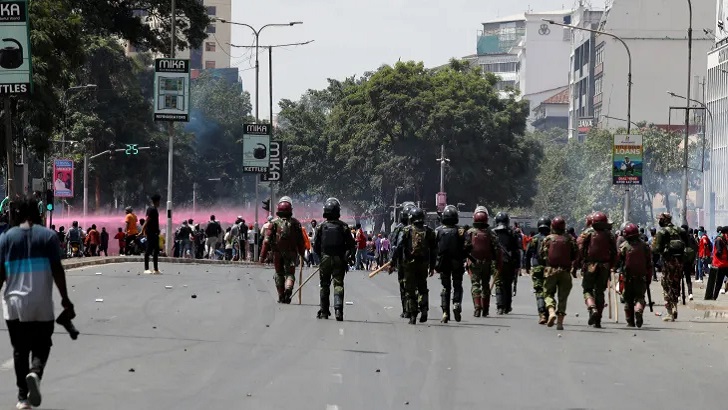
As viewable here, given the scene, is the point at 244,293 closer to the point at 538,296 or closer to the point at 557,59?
the point at 538,296

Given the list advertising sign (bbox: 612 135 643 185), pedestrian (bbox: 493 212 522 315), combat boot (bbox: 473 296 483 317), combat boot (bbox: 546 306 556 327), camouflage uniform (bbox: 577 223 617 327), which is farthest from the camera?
advertising sign (bbox: 612 135 643 185)

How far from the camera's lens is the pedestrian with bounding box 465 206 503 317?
79.6 ft

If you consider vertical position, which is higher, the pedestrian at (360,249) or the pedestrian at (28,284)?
the pedestrian at (28,284)

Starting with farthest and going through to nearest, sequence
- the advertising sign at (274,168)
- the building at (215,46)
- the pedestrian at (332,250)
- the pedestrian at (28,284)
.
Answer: the building at (215,46)
the advertising sign at (274,168)
the pedestrian at (332,250)
the pedestrian at (28,284)

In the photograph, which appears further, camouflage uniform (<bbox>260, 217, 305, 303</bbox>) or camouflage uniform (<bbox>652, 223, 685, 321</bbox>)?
camouflage uniform (<bbox>652, 223, 685, 321</bbox>)

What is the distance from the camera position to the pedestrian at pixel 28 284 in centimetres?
1163

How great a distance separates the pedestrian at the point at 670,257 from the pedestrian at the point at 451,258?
4.00 metres

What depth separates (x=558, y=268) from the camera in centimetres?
2267

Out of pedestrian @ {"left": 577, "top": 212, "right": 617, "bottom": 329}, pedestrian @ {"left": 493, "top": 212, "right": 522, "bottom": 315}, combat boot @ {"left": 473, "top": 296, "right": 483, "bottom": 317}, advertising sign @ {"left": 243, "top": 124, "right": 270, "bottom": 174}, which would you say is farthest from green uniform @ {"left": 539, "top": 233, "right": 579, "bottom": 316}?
advertising sign @ {"left": 243, "top": 124, "right": 270, "bottom": 174}

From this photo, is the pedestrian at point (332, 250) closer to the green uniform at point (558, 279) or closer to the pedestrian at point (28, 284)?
the green uniform at point (558, 279)

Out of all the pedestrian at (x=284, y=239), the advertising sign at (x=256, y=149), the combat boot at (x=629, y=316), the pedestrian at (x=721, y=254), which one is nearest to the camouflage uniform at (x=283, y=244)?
the pedestrian at (x=284, y=239)

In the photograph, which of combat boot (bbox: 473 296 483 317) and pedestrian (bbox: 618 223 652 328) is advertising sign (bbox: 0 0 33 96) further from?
pedestrian (bbox: 618 223 652 328)

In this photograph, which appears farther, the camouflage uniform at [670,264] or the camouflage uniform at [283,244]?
the camouflage uniform at [670,264]

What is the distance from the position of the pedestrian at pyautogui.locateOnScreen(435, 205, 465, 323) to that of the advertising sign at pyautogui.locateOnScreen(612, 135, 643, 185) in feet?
106
